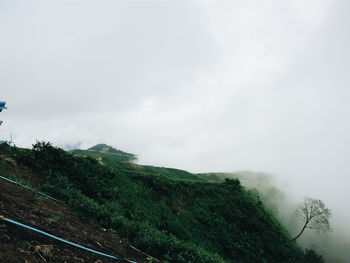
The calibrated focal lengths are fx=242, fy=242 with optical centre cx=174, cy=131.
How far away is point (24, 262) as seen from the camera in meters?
5.43

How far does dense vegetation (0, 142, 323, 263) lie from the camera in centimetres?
1190

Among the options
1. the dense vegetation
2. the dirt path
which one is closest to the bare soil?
the dirt path

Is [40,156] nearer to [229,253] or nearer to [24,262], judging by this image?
[24,262]

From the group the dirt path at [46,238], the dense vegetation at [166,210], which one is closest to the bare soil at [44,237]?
the dirt path at [46,238]

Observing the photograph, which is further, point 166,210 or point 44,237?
point 166,210

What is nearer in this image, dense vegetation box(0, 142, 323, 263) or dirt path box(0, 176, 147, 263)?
dirt path box(0, 176, 147, 263)

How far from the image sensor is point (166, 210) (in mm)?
24828

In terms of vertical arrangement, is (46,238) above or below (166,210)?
above

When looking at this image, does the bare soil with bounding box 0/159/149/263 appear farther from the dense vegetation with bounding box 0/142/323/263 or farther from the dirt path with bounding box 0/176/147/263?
the dense vegetation with bounding box 0/142/323/263

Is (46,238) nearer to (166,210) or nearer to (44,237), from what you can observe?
(44,237)

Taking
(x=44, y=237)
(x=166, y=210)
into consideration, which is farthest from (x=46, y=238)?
(x=166, y=210)

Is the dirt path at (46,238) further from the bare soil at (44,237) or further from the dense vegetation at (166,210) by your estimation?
the dense vegetation at (166,210)

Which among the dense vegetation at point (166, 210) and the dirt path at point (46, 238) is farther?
the dense vegetation at point (166, 210)

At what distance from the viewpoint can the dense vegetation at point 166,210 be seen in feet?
39.0
